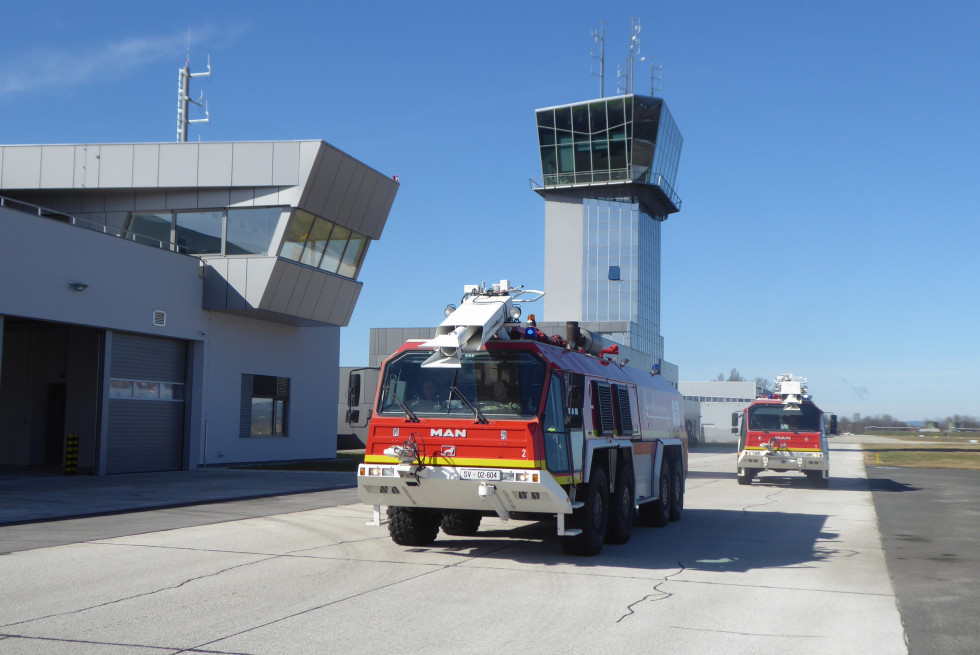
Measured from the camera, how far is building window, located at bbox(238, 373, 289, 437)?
30000 mm

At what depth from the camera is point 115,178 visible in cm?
2766

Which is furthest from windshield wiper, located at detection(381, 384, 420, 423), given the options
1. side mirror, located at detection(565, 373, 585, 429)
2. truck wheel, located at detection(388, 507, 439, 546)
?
side mirror, located at detection(565, 373, 585, 429)

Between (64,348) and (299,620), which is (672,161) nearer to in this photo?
→ (64,348)

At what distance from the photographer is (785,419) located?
2544 cm

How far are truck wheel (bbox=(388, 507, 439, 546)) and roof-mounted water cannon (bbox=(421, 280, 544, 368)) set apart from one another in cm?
215

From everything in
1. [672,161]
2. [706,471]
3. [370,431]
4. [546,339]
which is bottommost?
[706,471]

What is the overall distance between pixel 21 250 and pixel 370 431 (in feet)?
46.1

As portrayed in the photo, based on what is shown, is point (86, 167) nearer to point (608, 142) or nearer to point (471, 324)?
point (471, 324)

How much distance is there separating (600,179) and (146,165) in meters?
61.7

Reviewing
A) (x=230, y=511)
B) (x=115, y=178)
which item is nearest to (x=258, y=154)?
(x=115, y=178)

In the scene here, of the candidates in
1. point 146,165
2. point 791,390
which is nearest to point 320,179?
point 146,165

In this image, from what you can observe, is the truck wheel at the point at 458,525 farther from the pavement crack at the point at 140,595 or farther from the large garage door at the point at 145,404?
the large garage door at the point at 145,404

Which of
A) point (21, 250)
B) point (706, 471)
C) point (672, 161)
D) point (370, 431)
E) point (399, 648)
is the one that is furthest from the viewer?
point (672, 161)

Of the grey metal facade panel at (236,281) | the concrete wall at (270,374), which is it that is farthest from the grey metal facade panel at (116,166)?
the concrete wall at (270,374)
